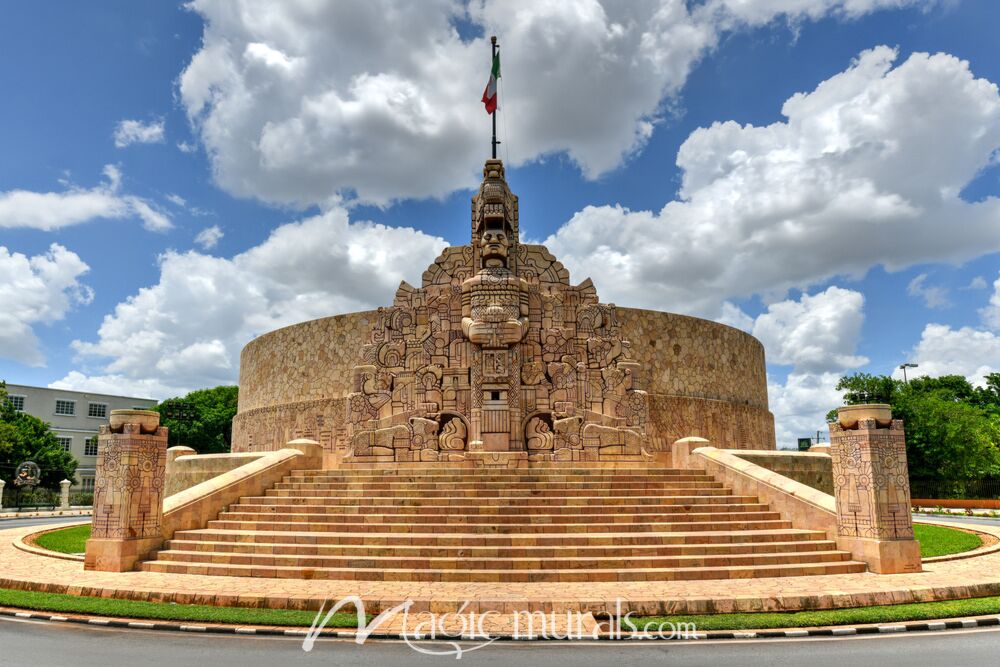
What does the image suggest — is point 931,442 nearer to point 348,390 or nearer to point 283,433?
point 348,390

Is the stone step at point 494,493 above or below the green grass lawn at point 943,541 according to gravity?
above

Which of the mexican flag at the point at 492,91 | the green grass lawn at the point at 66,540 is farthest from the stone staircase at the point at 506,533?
the mexican flag at the point at 492,91

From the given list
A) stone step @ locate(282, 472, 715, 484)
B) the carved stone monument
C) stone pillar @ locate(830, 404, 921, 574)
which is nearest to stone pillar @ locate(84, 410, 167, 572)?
stone step @ locate(282, 472, 715, 484)

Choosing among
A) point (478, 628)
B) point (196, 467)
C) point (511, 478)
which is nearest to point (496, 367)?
point (511, 478)

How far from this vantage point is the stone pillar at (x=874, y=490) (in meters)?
9.95

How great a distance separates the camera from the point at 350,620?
7238 millimetres

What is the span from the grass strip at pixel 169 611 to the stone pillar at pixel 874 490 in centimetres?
724

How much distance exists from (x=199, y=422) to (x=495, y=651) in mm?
43749

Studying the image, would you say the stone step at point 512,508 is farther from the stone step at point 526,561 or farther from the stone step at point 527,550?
the stone step at point 526,561

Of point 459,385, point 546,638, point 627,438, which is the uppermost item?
point 459,385

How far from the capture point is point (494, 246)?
18.5 meters

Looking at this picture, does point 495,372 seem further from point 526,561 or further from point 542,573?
point 542,573

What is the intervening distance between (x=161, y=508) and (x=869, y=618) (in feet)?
33.0

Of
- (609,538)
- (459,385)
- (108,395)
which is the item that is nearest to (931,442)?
(459,385)
